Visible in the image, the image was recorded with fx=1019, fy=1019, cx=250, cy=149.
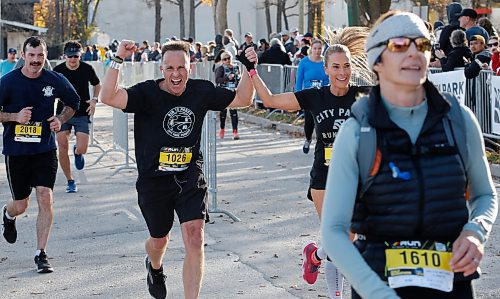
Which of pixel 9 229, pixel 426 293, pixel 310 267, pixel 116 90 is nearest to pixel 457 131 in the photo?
pixel 426 293

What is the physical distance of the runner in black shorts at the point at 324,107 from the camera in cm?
738

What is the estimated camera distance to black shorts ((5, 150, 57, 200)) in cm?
907

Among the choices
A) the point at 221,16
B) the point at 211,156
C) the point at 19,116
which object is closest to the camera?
the point at 19,116

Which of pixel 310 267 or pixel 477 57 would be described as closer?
pixel 310 267

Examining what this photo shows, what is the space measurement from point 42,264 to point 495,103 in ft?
25.2

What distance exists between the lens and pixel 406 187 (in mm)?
3492

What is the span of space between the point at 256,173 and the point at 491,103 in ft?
11.8

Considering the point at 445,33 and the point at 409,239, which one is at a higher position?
the point at 445,33

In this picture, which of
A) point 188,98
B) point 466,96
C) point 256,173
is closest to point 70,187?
point 256,173

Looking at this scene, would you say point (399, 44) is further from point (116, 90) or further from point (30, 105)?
point (30, 105)

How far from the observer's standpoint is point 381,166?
138 inches

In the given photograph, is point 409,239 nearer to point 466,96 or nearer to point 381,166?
point 381,166

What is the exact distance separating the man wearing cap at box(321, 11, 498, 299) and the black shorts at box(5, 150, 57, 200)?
5844 mm

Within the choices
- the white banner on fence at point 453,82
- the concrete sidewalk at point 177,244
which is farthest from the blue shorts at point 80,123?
the white banner on fence at point 453,82
